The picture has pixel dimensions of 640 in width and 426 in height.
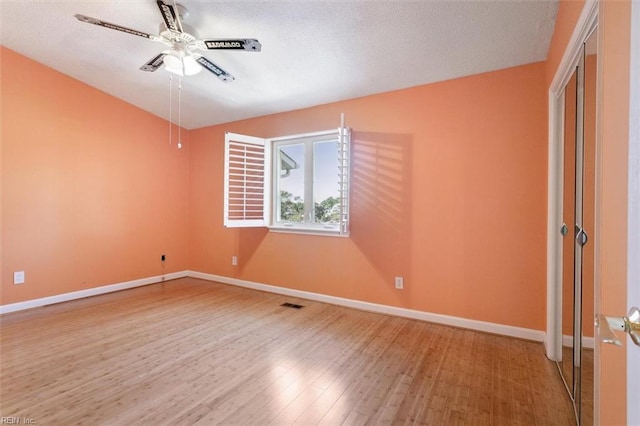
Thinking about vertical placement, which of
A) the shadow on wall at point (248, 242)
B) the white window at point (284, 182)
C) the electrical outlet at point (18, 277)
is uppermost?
the white window at point (284, 182)

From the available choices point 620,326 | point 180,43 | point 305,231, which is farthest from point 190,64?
point 620,326

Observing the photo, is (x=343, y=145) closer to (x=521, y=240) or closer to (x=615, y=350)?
(x=521, y=240)

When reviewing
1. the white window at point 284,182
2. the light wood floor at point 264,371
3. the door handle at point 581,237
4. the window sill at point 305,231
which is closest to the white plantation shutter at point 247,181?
the white window at point 284,182

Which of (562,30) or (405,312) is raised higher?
(562,30)

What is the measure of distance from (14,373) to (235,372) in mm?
1511

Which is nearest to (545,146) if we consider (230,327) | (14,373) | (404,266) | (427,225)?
(427,225)

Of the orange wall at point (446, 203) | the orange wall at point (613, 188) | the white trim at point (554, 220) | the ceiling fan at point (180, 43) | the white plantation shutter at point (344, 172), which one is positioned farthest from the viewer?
the white plantation shutter at point (344, 172)

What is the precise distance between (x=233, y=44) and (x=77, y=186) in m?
3.01

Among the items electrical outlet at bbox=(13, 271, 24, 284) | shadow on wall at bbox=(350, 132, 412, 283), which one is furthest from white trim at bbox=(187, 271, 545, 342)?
electrical outlet at bbox=(13, 271, 24, 284)

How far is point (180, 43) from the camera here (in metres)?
2.18

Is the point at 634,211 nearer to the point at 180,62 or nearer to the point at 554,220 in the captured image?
the point at 554,220

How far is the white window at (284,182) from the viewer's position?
3635 mm

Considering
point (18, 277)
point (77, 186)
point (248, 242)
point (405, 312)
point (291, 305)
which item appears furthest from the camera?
point (248, 242)

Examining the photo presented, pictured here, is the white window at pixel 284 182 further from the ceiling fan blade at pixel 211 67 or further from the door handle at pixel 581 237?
the door handle at pixel 581 237
